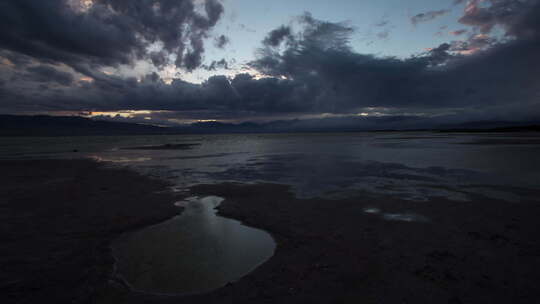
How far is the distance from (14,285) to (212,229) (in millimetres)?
5131

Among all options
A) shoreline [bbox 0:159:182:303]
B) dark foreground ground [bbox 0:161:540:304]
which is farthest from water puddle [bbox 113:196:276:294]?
shoreline [bbox 0:159:182:303]

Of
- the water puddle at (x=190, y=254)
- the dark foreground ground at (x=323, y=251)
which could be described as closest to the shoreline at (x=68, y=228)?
the dark foreground ground at (x=323, y=251)

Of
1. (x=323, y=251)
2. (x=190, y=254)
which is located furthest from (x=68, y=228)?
(x=323, y=251)

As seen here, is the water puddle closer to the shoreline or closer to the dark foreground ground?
the dark foreground ground

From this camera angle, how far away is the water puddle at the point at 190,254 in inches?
236

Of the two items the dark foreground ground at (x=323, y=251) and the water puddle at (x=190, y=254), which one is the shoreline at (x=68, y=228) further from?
the water puddle at (x=190, y=254)

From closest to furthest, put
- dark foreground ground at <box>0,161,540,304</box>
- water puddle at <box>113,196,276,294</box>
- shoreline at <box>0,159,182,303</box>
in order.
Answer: dark foreground ground at <box>0,161,540,304</box>
shoreline at <box>0,159,182,303</box>
water puddle at <box>113,196,276,294</box>

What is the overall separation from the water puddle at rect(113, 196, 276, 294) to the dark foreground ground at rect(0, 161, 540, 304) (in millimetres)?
355

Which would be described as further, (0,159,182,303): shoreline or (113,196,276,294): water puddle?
(113,196,276,294): water puddle

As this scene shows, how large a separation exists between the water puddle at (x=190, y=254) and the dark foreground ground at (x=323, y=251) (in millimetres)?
355

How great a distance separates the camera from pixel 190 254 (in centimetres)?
736

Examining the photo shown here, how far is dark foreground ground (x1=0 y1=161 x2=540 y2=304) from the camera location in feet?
17.6

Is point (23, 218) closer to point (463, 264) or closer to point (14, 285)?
point (14, 285)

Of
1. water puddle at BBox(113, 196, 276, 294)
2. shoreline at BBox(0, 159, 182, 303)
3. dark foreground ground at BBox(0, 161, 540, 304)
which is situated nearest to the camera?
dark foreground ground at BBox(0, 161, 540, 304)
